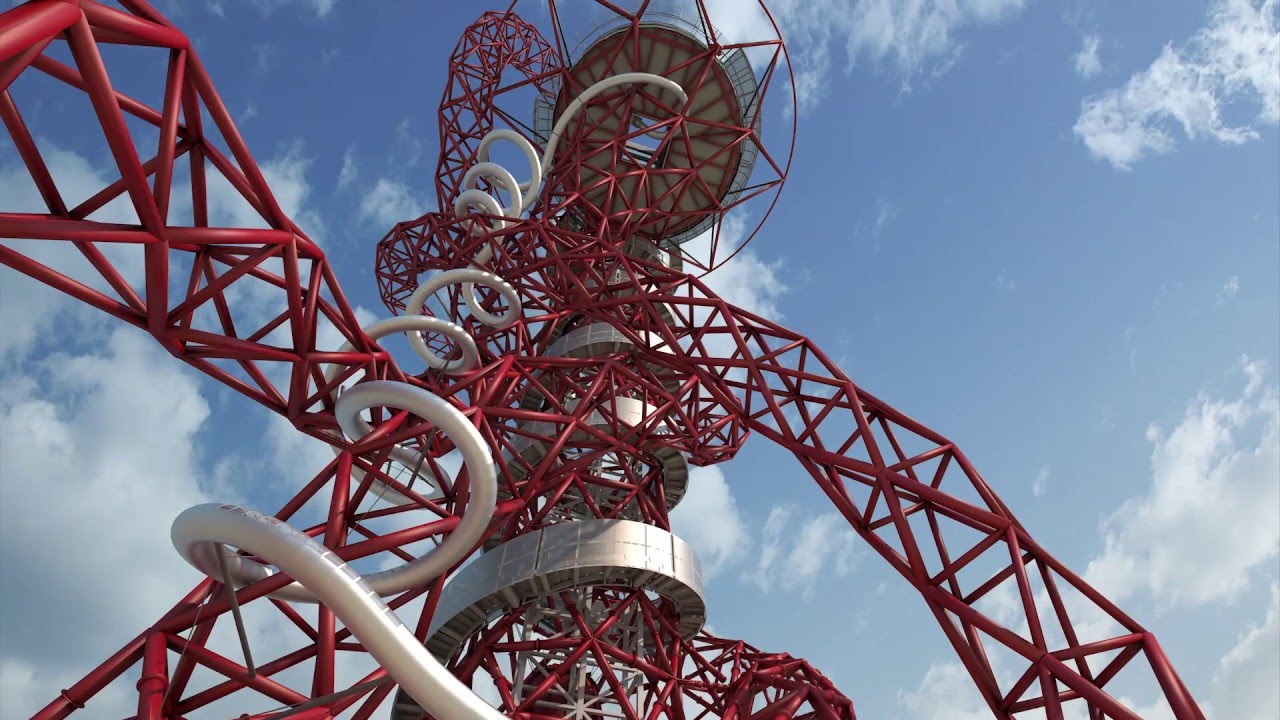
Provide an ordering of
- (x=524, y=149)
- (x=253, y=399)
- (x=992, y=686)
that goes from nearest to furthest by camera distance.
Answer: (x=992, y=686) → (x=253, y=399) → (x=524, y=149)

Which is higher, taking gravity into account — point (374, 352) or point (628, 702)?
point (374, 352)

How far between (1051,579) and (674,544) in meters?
9.83

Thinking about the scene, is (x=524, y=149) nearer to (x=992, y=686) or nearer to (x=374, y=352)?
(x=374, y=352)

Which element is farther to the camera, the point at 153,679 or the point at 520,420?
the point at 520,420

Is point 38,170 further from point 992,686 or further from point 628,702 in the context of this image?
point 628,702

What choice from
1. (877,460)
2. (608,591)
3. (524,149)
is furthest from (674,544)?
(524,149)

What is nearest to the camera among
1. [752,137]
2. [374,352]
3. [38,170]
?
[38,170]

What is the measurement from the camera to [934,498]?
49.2ft

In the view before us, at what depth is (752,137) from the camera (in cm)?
3469

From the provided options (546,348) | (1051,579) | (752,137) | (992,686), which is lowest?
(992,686)

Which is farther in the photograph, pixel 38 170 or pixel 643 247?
pixel 643 247

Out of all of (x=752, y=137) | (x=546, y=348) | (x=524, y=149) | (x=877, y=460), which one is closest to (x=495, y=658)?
(x=877, y=460)

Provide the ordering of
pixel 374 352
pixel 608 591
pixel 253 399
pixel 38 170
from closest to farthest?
1. pixel 38 170
2. pixel 253 399
3. pixel 374 352
4. pixel 608 591

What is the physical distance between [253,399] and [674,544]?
1109 centimetres
